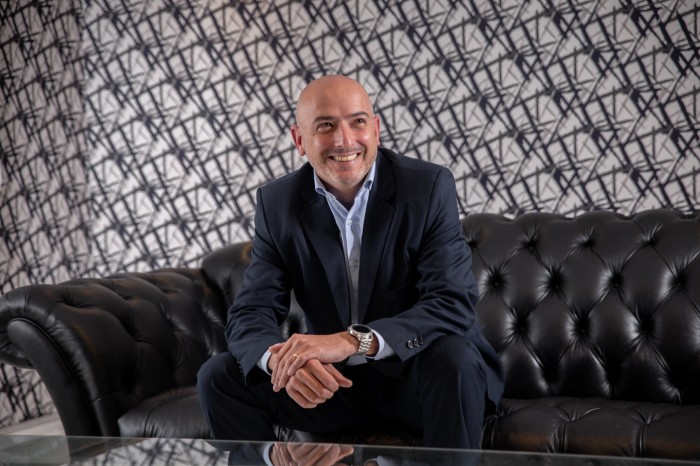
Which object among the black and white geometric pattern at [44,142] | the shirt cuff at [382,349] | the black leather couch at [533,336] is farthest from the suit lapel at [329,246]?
Result: the black and white geometric pattern at [44,142]

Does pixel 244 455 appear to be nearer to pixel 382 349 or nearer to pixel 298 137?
pixel 382 349

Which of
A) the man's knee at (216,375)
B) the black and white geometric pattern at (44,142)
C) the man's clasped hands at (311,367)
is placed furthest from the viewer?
the black and white geometric pattern at (44,142)

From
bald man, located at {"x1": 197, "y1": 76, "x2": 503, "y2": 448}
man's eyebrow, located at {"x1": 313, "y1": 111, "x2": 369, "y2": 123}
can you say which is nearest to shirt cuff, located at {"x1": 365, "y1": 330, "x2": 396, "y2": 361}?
bald man, located at {"x1": 197, "y1": 76, "x2": 503, "y2": 448}

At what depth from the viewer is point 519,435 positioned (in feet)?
6.72

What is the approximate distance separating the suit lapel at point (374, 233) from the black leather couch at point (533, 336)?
14.9 inches

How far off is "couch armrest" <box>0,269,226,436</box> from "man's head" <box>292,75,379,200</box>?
34.3 inches

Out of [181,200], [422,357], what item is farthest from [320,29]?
[422,357]

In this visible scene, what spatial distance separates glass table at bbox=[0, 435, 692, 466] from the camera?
1.28 metres

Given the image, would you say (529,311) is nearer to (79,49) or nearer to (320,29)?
(320,29)

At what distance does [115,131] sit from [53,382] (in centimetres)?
181

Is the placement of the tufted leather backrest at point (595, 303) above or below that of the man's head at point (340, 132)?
below

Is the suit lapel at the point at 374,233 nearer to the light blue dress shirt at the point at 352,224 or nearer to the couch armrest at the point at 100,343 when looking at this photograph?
the light blue dress shirt at the point at 352,224

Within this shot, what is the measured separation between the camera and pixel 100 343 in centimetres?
239

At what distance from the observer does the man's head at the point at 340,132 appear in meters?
2.17
